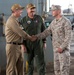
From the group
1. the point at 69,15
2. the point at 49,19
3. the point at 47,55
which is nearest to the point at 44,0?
the point at 49,19

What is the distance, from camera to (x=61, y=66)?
4621 millimetres

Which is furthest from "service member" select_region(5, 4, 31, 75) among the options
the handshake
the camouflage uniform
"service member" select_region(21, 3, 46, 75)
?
the camouflage uniform

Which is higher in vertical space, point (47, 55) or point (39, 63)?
point (39, 63)

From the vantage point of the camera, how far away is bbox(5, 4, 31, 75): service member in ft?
16.4

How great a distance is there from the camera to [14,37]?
510cm

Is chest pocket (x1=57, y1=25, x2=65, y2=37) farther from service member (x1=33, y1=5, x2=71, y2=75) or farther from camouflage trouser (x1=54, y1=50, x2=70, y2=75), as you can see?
camouflage trouser (x1=54, y1=50, x2=70, y2=75)

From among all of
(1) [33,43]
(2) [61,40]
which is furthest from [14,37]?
(2) [61,40]

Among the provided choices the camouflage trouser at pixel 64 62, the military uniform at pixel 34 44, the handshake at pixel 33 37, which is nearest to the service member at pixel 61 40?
the camouflage trouser at pixel 64 62

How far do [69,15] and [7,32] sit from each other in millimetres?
11479

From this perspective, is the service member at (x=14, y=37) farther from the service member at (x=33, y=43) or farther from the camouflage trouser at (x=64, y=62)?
the camouflage trouser at (x=64, y=62)

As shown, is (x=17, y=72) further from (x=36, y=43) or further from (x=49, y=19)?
(x=49, y=19)

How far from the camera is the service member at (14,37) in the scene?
5000mm

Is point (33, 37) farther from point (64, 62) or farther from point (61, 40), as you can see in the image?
point (64, 62)

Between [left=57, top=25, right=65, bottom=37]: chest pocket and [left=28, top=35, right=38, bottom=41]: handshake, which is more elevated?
[left=57, top=25, right=65, bottom=37]: chest pocket
